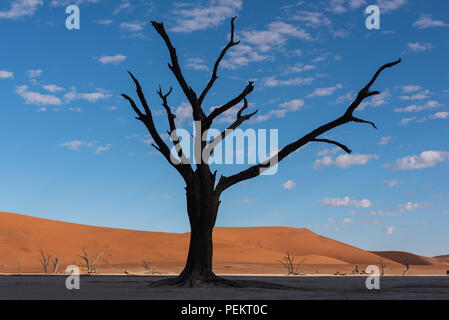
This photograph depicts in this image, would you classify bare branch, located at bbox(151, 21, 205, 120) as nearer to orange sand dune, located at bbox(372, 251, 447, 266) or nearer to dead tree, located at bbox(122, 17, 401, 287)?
dead tree, located at bbox(122, 17, 401, 287)

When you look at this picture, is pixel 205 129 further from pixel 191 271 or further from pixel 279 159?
pixel 191 271

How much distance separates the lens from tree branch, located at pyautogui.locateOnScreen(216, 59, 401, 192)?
17.1 m

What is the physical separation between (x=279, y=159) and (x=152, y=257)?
136ft

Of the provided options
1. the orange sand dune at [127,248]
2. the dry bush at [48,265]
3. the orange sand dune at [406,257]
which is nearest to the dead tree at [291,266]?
the orange sand dune at [127,248]

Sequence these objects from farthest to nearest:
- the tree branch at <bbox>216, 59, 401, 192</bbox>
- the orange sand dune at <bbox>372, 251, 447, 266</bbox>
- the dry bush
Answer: the orange sand dune at <bbox>372, 251, 447, 266</bbox> → the dry bush → the tree branch at <bbox>216, 59, 401, 192</bbox>

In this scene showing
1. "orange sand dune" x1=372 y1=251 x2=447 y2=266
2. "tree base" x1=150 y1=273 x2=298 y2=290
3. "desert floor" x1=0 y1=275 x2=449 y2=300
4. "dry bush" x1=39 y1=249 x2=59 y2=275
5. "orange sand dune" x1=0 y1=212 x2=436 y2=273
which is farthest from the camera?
"orange sand dune" x1=372 y1=251 x2=447 y2=266

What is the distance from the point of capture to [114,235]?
67375 millimetres

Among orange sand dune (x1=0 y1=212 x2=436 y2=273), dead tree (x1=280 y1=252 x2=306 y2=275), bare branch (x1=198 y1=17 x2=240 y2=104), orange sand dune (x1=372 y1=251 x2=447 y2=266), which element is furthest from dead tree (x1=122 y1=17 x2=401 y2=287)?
orange sand dune (x1=372 y1=251 x2=447 y2=266)

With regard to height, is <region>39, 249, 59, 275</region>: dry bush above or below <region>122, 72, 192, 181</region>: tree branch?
below

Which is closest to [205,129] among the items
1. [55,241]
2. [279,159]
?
[279,159]

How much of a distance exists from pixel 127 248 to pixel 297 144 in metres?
46.4

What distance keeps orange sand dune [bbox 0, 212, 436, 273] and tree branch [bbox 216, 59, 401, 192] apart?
81.6 ft

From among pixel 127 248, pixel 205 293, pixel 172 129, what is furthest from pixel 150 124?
pixel 127 248
